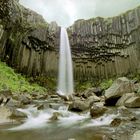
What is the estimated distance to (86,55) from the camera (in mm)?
40344

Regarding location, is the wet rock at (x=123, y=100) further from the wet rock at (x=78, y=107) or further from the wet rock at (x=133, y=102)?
the wet rock at (x=78, y=107)

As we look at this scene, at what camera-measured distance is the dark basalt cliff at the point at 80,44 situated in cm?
3462

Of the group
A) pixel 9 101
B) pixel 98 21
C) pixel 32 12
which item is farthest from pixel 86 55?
pixel 9 101

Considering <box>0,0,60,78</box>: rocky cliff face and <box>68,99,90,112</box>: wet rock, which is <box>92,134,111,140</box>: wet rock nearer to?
<box>68,99,90,112</box>: wet rock

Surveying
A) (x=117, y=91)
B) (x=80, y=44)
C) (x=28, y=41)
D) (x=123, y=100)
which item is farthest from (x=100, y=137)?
(x=80, y=44)

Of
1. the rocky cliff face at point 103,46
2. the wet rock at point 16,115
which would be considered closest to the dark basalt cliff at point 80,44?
the rocky cliff face at point 103,46

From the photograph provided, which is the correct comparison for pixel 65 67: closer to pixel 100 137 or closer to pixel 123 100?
pixel 123 100

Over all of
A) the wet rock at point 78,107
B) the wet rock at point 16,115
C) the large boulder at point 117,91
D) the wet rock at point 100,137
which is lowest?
the wet rock at point 100,137

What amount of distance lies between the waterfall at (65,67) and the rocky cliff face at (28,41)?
0.98 m


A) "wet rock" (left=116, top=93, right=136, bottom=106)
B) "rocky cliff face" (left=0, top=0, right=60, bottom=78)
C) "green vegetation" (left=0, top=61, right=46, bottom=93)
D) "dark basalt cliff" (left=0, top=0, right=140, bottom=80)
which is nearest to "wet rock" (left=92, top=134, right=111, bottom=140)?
"wet rock" (left=116, top=93, right=136, bottom=106)

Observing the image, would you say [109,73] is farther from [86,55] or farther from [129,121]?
[129,121]

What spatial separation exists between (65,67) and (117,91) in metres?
24.9

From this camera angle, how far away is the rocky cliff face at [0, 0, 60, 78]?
33219mm

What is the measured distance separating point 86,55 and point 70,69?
12.1ft
